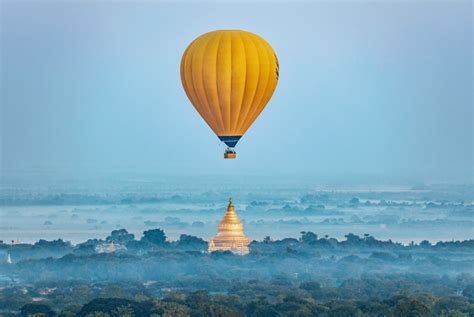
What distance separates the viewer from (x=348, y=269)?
464 feet

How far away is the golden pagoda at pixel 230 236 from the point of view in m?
128

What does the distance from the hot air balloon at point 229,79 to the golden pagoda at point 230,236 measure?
122ft

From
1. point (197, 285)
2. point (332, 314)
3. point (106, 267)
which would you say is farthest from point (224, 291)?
point (332, 314)

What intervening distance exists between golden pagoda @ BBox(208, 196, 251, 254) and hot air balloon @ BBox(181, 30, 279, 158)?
3730cm

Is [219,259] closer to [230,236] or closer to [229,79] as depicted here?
[230,236]

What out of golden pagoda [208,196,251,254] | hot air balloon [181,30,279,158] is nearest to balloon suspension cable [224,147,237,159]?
hot air balloon [181,30,279,158]

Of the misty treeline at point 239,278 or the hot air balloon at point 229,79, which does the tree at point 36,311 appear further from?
the hot air balloon at point 229,79

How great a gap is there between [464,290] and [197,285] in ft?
58.5

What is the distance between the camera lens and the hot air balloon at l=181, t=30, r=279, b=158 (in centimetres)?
8794

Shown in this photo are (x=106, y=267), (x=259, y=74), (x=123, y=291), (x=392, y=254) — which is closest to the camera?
(x=259, y=74)

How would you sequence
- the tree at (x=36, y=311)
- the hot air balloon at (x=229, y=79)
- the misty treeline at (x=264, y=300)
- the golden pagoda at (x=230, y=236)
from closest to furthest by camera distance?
the hot air balloon at (x=229, y=79)
the misty treeline at (x=264, y=300)
the tree at (x=36, y=311)
the golden pagoda at (x=230, y=236)

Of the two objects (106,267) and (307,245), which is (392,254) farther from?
(106,267)

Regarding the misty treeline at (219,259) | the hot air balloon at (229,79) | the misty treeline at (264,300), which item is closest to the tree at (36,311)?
the misty treeline at (264,300)

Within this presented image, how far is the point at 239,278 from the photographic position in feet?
431
